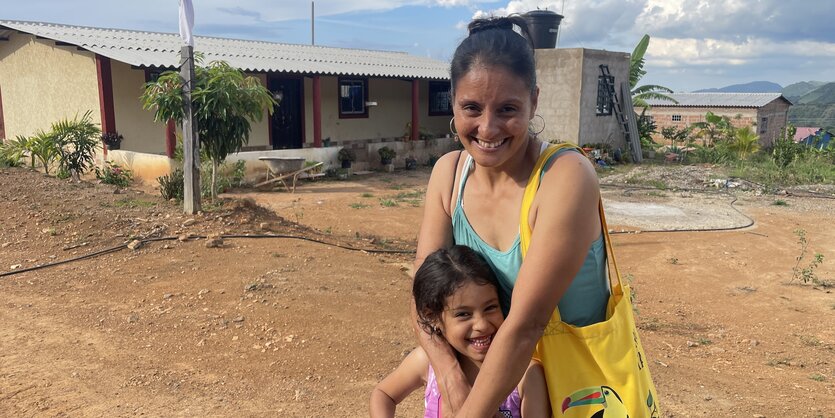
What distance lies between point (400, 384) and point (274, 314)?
315 cm

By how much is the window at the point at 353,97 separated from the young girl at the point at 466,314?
16.0m

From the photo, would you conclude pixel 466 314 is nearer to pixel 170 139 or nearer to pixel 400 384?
pixel 400 384

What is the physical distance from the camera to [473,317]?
1.58m

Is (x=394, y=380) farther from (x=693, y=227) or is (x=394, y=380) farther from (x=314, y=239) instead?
(x=693, y=227)

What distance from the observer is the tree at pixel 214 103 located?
784 centimetres

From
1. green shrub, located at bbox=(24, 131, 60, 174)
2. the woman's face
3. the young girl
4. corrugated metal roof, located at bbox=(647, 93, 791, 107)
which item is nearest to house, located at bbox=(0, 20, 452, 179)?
green shrub, located at bbox=(24, 131, 60, 174)

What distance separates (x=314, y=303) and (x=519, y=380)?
3.86m

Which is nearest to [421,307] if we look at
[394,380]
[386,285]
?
[394,380]

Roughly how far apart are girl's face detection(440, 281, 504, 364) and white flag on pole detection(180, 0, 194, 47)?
711 cm

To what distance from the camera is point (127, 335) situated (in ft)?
14.6

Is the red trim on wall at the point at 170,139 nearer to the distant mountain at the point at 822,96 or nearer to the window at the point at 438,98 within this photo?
the window at the point at 438,98

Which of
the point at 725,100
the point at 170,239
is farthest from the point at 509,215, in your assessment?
the point at 725,100

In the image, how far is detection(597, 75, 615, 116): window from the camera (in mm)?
18391

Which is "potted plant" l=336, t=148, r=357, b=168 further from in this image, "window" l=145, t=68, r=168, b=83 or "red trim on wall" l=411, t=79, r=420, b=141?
"window" l=145, t=68, r=168, b=83
